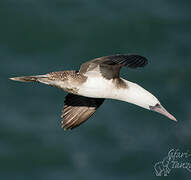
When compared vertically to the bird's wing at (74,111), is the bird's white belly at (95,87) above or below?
above

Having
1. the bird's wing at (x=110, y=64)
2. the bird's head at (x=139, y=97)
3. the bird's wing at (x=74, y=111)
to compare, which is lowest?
the bird's wing at (x=74, y=111)

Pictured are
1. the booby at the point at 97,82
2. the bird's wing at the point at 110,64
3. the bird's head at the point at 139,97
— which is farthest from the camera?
the bird's head at the point at 139,97

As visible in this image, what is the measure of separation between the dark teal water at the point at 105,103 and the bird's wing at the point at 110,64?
499 cm

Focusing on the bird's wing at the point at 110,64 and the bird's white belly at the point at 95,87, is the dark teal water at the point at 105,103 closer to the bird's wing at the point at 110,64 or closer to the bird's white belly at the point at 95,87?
the bird's white belly at the point at 95,87

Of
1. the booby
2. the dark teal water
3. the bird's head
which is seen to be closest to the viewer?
the booby

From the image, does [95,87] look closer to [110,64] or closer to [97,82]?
[97,82]

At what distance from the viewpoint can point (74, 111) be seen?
12.8 m

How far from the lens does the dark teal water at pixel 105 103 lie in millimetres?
16594

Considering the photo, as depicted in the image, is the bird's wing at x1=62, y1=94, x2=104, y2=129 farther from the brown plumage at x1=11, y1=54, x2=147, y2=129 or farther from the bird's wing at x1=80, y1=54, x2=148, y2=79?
the bird's wing at x1=80, y1=54, x2=148, y2=79

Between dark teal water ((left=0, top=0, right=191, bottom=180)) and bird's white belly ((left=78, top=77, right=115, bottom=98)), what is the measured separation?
15.8 ft

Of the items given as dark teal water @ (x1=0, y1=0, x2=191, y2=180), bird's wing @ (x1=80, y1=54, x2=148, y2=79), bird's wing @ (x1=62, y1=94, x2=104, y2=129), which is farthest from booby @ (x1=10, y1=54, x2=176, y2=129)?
dark teal water @ (x1=0, y1=0, x2=191, y2=180)

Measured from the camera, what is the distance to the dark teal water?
1659cm

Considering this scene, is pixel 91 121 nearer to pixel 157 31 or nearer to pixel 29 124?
pixel 29 124

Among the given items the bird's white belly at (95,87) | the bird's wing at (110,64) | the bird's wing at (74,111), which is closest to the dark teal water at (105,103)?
the bird's wing at (74,111)
